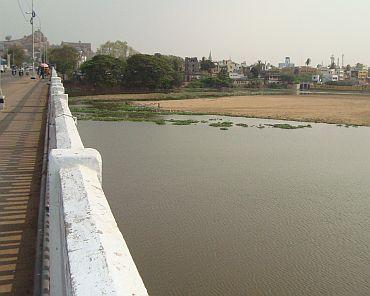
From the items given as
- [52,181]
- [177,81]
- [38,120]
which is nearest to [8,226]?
[52,181]

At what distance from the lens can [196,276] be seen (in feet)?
28.7

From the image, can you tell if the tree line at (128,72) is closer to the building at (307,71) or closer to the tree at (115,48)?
the tree at (115,48)

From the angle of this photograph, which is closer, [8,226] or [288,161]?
[8,226]

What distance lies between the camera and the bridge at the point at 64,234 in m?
1.50

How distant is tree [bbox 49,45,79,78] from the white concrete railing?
77.9 m

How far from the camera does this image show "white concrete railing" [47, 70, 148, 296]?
144 cm

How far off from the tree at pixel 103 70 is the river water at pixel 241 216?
44996 mm

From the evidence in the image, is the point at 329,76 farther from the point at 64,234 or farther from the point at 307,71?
the point at 64,234

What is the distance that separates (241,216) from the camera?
490 inches

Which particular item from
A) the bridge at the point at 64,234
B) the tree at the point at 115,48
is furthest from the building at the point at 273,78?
the bridge at the point at 64,234

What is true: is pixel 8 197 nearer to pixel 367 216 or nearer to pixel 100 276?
pixel 100 276

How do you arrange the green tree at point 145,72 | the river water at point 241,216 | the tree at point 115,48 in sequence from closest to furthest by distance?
the river water at point 241,216 < the green tree at point 145,72 < the tree at point 115,48

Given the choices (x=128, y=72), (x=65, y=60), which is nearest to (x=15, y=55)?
(x=65, y=60)

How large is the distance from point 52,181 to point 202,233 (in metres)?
8.46
